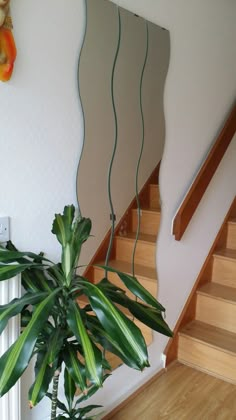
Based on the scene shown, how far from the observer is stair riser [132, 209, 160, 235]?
1.87 m

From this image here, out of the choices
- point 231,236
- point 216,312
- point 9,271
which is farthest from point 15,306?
point 231,236

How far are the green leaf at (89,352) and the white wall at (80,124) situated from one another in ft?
1.56

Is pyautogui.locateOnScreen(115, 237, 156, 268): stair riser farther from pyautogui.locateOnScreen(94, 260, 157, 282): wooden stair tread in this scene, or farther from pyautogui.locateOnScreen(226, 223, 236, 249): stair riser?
pyautogui.locateOnScreen(226, 223, 236, 249): stair riser

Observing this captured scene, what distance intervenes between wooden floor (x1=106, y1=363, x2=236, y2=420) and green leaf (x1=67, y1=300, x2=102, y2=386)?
3.87 feet

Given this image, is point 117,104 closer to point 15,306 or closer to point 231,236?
point 15,306

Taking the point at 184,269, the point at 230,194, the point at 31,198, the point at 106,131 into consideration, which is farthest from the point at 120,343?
the point at 230,194

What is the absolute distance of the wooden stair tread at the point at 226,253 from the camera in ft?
8.37

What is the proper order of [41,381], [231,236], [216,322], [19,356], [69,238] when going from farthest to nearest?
[231,236]
[216,322]
[69,238]
[41,381]
[19,356]

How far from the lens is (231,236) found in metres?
2.78

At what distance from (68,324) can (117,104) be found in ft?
3.45

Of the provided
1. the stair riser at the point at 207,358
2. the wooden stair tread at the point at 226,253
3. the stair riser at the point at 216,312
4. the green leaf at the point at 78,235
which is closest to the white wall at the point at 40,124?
the green leaf at the point at 78,235

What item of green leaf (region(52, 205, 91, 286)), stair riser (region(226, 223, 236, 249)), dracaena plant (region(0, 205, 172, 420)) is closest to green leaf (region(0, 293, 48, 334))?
dracaena plant (region(0, 205, 172, 420))

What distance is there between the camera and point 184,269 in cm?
232

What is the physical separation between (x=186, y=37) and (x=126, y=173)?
891 millimetres
